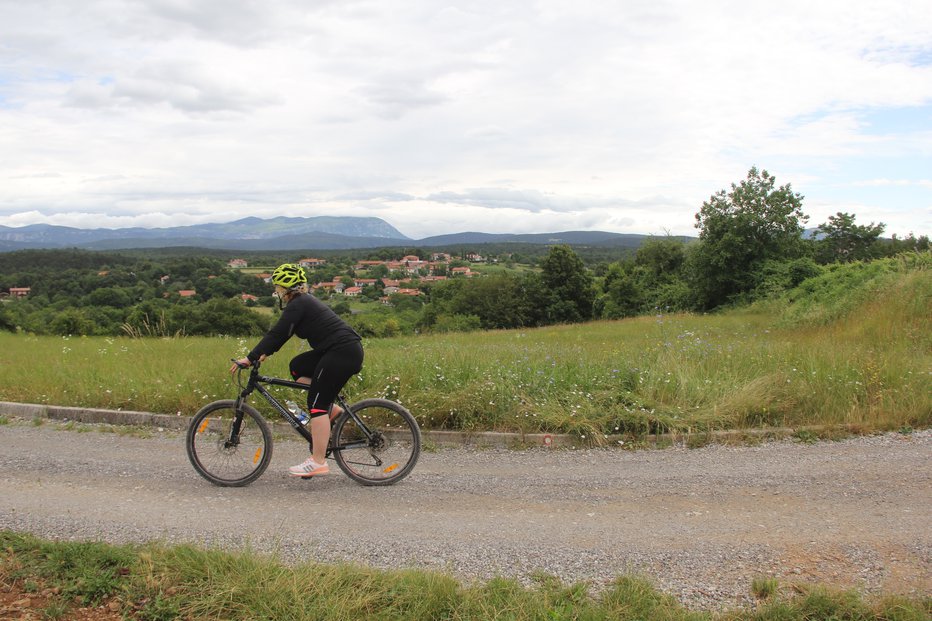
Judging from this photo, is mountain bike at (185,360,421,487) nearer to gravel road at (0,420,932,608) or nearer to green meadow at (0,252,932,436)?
gravel road at (0,420,932,608)

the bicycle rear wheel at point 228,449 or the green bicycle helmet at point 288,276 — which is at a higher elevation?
the green bicycle helmet at point 288,276

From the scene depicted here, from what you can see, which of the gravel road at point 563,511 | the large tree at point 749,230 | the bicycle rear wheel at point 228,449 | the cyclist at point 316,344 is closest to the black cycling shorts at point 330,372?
the cyclist at point 316,344

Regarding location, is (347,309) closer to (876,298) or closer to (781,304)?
(781,304)

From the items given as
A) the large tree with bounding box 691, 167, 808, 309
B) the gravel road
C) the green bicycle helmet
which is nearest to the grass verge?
the gravel road

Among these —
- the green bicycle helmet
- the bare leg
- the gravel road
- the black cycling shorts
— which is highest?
the green bicycle helmet

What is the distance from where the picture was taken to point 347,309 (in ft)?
183

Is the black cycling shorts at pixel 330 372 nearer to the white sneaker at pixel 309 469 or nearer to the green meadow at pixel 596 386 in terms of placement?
the white sneaker at pixel 309 469

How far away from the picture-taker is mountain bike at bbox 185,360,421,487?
5.61m

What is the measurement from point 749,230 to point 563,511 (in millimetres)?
42648

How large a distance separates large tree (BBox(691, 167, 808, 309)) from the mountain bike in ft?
134

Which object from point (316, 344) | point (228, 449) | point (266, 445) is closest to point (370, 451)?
point (266, 445)

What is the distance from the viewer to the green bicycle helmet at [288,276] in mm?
5387

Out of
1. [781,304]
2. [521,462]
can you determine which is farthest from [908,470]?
[781,304]

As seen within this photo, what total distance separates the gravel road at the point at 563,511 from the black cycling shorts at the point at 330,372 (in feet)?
2.60
